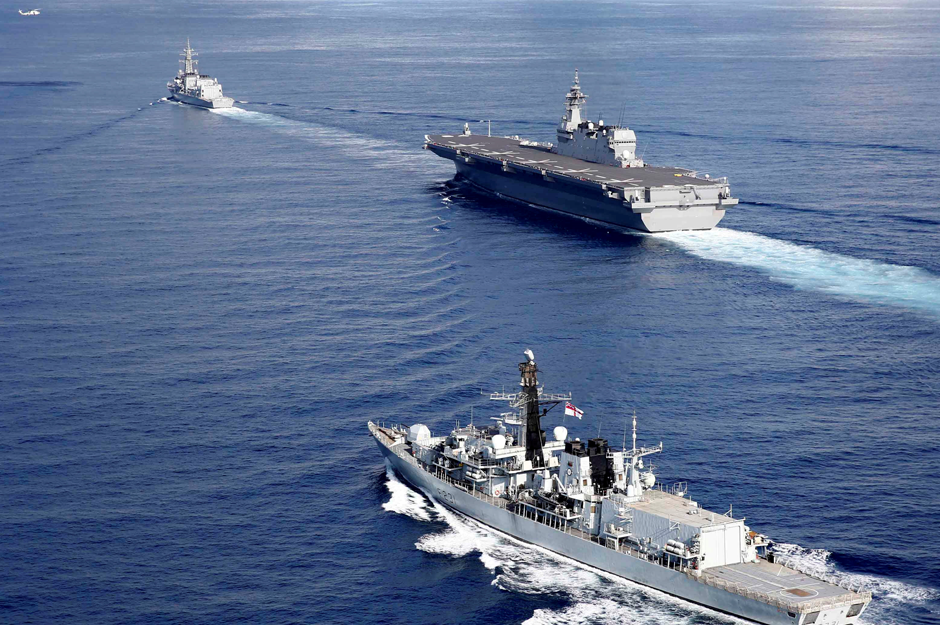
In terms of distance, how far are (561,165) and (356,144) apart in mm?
29669

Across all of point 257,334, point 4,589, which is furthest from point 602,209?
point 4,589

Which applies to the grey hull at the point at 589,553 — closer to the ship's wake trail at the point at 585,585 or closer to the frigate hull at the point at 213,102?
the ship's wake trail at the point at 585,585

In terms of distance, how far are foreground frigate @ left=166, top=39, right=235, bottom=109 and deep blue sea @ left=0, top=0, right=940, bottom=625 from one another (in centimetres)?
2985

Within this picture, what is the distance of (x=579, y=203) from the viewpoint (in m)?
97.1

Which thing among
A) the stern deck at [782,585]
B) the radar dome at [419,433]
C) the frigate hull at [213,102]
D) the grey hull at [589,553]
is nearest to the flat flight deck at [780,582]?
the stern deck at [782,585]

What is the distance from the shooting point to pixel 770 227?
88.0 meters

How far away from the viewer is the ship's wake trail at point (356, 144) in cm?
11756

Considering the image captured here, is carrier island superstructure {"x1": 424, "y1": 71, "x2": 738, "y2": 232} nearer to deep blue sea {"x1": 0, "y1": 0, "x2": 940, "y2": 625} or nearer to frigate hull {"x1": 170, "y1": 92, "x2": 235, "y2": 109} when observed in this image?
deep blue sea {"x1": 0, "y1": 0, "x2": 940, "y2": 625}

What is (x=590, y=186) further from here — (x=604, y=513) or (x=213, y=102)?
(x=213, y=102)

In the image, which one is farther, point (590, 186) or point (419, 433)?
point (590, 186)

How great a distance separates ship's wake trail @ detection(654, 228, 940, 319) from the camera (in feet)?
233

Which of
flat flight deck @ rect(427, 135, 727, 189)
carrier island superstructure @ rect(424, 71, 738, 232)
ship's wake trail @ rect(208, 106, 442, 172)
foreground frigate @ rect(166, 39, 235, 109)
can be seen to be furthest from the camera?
foreground frigate @ rect(166, 39, 235, 109)

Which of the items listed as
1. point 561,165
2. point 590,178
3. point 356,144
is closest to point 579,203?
point 590,178

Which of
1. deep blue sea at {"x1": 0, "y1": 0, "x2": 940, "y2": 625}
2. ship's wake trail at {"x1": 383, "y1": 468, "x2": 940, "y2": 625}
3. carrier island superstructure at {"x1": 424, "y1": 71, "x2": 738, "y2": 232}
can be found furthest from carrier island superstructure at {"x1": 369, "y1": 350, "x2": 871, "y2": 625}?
carrier island superstructure at {"x1": 424, "y1": 71, "x2": 738, "y2": 232}
